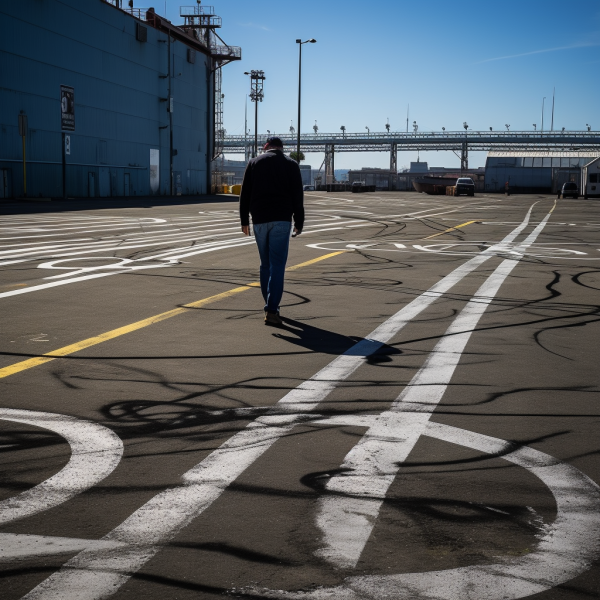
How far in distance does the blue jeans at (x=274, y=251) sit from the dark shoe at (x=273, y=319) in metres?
0.04

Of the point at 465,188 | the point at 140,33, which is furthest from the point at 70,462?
the point at 465,188

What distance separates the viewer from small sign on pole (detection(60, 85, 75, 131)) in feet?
167

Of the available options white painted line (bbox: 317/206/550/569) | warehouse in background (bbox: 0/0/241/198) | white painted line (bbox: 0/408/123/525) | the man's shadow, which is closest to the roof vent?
warehouse in background (bbox: 0/0/241/198)

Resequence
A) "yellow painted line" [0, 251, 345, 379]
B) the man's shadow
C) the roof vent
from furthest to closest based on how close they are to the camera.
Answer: the roof vent < the man's shadow < "yellow painted line" [0, 251, 345, 379]

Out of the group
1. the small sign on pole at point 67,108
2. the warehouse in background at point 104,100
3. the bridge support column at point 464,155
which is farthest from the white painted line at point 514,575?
the bridge support column at point 464,155

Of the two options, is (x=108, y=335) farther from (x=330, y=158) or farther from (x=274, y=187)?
(x=330, y=158)

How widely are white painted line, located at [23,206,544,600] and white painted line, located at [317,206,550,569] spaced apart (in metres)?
0.48

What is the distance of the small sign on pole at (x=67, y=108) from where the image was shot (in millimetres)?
50969

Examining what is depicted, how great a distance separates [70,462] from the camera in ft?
13.4

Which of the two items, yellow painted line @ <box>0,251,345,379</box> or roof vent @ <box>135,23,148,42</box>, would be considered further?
roof vent @ <box>135,23,148,42</box>

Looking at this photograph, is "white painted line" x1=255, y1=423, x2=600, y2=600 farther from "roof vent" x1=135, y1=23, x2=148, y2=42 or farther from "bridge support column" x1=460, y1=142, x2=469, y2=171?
"bridge support column" x1=460, y1=142, x2=469, y2=171

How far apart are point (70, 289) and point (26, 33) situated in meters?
41.3

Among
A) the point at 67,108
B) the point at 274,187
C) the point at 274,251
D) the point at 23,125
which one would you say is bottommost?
the point at 274,251

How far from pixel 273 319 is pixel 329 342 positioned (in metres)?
0.91
